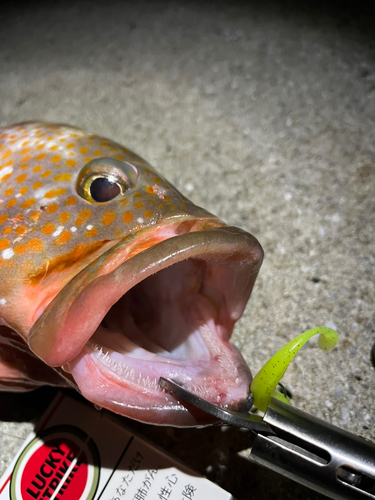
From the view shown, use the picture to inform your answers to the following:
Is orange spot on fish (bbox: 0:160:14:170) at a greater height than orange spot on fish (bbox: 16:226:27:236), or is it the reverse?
orange spot on fish (bbox: 0:160:14:170)

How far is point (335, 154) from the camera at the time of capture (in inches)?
65.7

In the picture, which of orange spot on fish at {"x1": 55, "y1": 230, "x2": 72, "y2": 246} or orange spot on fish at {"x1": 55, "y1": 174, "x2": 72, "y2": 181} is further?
orange spot on fish at {"x1": 55, "y1": 174, "x2": 72, "y2": 181}

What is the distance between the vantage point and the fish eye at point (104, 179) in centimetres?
93

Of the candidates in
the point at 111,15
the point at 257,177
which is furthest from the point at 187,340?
the point at 111,15

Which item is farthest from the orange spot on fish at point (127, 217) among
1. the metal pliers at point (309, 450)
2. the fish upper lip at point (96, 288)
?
the metal pliers at point (309, 450)

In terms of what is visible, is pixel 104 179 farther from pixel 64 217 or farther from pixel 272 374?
pixel 272 374

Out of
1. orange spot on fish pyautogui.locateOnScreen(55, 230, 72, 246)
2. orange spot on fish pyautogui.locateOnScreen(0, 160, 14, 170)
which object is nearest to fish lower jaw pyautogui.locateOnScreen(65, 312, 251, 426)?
orange spot on fish pyautogui.locateOnScreen(55, 230, 72, 246)

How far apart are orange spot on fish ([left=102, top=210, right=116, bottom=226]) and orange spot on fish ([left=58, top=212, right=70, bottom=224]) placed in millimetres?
76

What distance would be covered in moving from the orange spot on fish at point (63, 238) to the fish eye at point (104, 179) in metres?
0.10

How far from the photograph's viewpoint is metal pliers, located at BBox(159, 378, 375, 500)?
765 millimetres

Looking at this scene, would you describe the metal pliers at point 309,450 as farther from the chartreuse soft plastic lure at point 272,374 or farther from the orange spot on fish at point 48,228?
the orange spot on fish at point 48,228

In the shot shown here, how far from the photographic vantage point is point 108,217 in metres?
0.88

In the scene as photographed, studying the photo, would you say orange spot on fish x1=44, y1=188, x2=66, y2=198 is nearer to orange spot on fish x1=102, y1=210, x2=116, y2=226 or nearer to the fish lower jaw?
orange spot on fish x1=102, y1=210, x2=116, y2=226

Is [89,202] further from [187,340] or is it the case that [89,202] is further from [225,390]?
[225,390]
